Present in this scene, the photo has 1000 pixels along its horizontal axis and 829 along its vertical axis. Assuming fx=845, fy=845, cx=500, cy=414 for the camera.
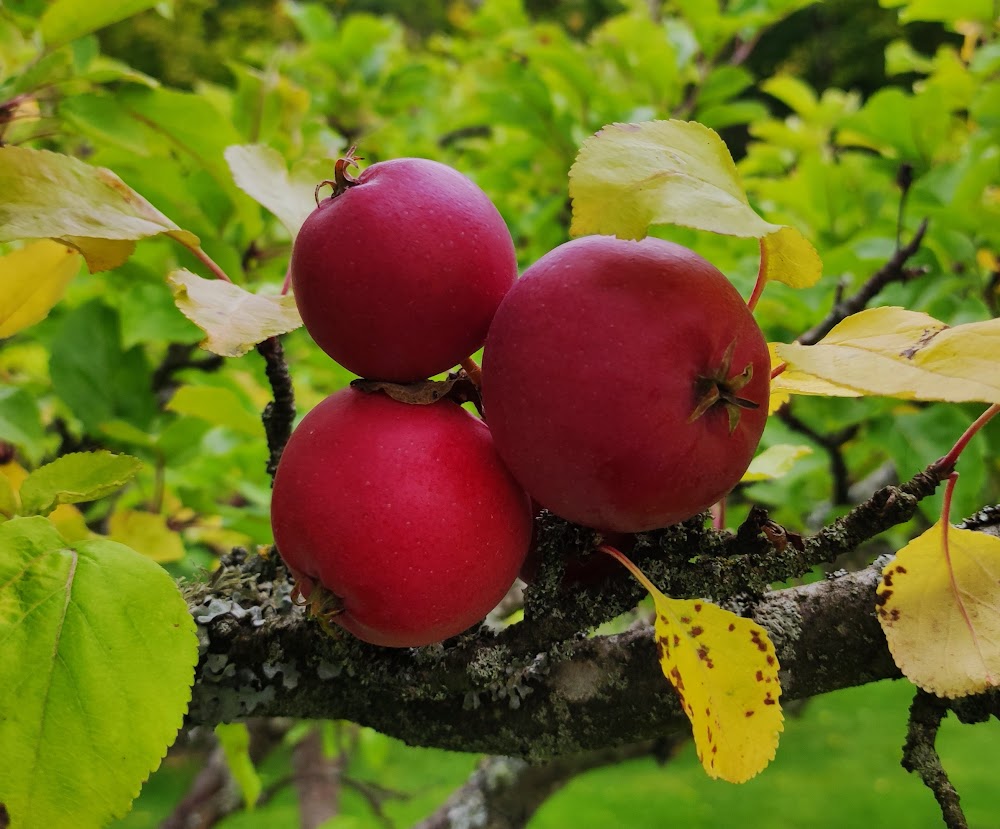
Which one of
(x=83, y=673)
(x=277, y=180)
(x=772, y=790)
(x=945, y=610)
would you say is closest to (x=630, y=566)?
→ (x=945, y=610)

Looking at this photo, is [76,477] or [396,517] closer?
[396,517]

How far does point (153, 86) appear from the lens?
919 mm

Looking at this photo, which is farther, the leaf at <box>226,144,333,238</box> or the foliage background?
the foliage background

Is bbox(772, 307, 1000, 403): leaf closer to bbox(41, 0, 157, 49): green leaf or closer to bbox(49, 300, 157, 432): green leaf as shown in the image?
bbox(41, 0, 157, 49): green leaf

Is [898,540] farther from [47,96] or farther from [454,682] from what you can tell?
[47,96]

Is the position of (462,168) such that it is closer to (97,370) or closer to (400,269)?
(97,370)

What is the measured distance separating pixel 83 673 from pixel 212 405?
1.44ft

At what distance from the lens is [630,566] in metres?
0.52

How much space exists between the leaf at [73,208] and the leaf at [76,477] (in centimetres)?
13

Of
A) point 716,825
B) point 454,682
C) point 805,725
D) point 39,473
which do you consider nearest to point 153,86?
point 39,473

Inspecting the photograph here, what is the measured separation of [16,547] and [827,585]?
0.54 metres

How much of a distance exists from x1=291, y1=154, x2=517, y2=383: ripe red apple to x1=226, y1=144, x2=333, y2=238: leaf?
0.18 m

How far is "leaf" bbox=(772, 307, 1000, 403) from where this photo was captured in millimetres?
386

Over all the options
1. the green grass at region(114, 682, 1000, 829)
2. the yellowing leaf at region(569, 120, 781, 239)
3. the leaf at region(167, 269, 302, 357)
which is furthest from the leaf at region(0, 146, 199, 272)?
the green grass at region(114, 682, 1000, 829)
